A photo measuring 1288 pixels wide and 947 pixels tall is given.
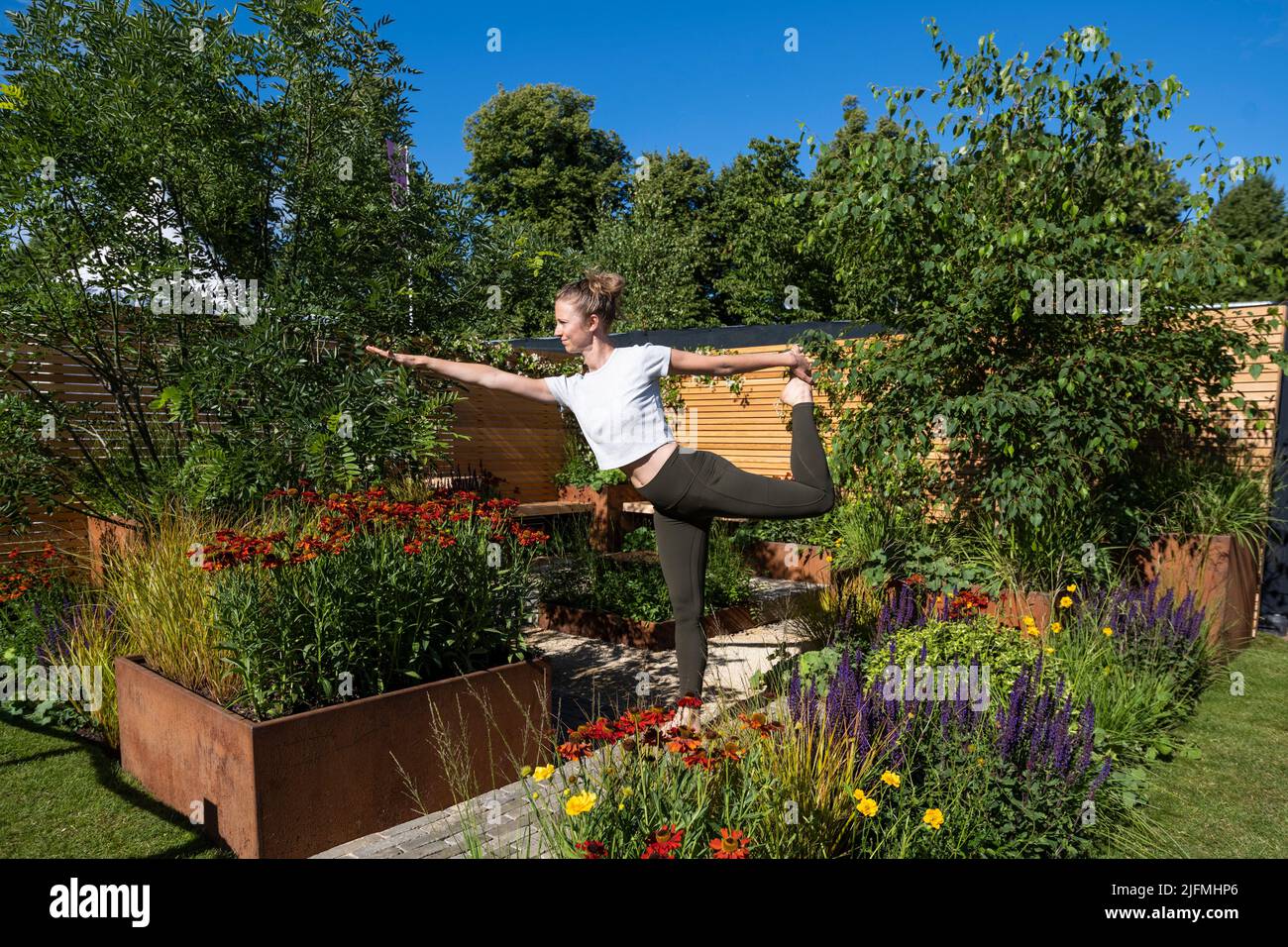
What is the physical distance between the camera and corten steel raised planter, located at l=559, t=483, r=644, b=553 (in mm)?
10430

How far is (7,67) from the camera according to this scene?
383cm

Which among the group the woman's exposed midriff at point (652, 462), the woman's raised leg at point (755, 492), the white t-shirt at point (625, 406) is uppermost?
the white t-shirt at point (625, 406)

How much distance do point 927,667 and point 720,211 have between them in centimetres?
2829

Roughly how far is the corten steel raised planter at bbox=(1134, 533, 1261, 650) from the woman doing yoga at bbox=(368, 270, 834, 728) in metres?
3.71

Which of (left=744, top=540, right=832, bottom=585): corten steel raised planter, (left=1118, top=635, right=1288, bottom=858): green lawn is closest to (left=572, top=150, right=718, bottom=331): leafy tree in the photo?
(left=744, top=540, right=832, bottom=585): corten steel raised planter

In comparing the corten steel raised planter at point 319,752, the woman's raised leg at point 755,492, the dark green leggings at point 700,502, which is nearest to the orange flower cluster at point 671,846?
the corten steel raised planter at point 319,752

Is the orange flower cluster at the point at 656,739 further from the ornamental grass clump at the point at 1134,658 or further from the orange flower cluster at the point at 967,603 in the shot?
the ornamental grass clump at the point at 1134,658

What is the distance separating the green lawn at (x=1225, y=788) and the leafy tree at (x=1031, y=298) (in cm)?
136

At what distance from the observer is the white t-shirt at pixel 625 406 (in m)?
3.22

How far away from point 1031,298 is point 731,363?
274 cm

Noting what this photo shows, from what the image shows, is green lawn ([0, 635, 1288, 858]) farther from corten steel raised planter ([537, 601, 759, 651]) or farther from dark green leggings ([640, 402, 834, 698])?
corten steel raised planter ([537, 601, 759, 651])

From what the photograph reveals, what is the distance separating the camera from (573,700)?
486 cm

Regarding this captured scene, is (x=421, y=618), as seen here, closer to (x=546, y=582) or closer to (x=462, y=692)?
(x=462, y=692)

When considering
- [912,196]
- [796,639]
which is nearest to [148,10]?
[912,196]
